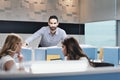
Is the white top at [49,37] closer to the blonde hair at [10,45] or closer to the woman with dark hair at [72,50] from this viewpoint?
the woman with dark hair at [72,50]

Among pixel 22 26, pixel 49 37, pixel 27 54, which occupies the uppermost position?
pixel 22 26

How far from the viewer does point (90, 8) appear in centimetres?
712

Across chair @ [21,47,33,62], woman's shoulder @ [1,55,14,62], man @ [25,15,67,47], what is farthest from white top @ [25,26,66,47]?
woman's shoulder @ [1,55,14,62]

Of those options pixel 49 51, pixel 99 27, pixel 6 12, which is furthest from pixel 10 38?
pixel 99 27

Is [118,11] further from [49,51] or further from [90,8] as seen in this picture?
[49,51]

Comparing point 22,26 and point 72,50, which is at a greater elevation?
point 22,26

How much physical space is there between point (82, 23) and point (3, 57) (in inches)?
199

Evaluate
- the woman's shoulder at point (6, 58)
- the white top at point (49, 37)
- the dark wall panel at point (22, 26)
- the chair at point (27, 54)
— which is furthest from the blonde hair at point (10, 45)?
the dark wall panel at point (22, 26)

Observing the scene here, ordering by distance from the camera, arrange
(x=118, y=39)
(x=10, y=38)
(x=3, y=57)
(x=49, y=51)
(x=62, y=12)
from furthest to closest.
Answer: (x=62, y=12)
(x=118, y=39)
(x=49, y=51)
(x=10, y=38)
(x=3, y=57)

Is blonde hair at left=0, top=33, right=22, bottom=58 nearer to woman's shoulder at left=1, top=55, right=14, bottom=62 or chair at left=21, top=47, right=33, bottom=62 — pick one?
woman's shoulder at left=1, top=55, right=14, bottom=62

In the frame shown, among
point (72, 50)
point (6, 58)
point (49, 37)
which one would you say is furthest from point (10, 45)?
point (49, 37)

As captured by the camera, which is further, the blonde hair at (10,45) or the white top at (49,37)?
the white top at (49,37)

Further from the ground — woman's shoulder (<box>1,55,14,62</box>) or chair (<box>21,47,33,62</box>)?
woman's shoulder (<box>1,55,14,62</box>)

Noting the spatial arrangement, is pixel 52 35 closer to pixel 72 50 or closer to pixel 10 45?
pixel 72 50
